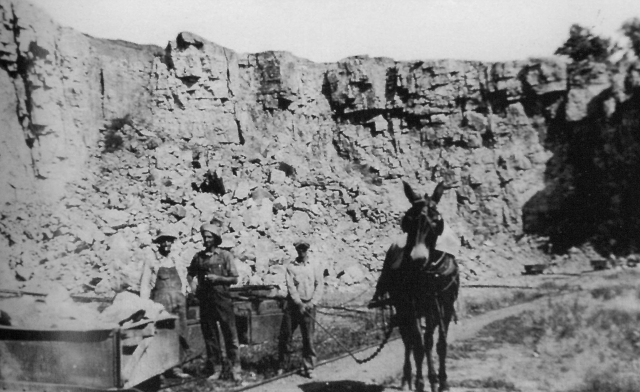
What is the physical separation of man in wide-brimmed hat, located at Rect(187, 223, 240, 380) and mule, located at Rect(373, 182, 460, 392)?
6.89 ft

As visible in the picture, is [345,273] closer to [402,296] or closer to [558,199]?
[558,199]

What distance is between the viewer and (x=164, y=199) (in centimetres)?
2475

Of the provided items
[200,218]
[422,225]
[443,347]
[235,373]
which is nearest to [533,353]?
[443,347]

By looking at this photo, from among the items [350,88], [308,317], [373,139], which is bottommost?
[308,317]

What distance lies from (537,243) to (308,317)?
903 inches

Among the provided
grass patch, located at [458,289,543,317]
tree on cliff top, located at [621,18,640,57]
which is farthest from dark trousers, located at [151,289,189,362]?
tree on cliff top, located at [621,18,640,57]

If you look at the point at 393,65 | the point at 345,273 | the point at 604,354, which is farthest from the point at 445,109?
the point at 604,354

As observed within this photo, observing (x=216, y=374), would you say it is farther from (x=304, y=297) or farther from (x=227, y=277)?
(x=304, y=297)

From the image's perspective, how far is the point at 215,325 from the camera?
28.2 ft

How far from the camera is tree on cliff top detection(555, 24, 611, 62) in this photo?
3209cm

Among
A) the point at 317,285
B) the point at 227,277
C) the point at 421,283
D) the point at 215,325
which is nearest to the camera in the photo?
the point at 421,283

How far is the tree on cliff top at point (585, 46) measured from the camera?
32.1m

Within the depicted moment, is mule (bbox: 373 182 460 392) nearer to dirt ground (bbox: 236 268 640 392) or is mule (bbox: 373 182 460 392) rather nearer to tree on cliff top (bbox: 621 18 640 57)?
dirt ground (bbox: 236 268 640 392)

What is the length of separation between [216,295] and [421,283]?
2.86m
